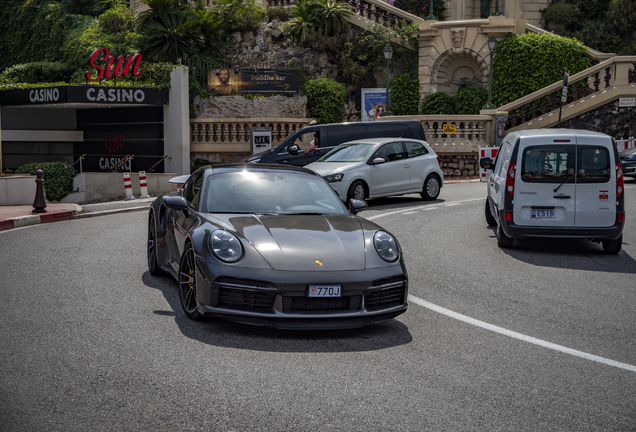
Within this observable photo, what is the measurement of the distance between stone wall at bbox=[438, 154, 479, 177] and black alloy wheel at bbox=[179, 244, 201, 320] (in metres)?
21.5

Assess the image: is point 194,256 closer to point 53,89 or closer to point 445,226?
point 445,226

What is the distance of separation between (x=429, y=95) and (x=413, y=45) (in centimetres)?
274

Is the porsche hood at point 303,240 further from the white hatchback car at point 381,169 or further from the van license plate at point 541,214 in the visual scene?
the white hatchback car at point 381,169

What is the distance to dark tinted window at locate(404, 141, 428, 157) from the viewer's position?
17391 millimetres

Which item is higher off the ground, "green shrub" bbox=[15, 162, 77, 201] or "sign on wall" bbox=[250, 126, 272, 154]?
"sign on wall" bbox=[250, 126, 272, 154]

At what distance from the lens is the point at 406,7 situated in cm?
4009

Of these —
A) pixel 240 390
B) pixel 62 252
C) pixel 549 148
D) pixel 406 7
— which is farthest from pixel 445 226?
pixel 406 7

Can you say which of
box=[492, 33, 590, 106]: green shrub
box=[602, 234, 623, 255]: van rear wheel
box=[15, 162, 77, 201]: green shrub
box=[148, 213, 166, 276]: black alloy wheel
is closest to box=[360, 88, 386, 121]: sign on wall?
box=[492, 33, 590, 106]: green shrub

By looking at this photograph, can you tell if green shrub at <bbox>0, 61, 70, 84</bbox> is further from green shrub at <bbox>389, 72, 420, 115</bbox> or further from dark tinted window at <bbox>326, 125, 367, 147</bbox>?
dark tinted window at <bbox>326, 125, 367, 147</bbox>

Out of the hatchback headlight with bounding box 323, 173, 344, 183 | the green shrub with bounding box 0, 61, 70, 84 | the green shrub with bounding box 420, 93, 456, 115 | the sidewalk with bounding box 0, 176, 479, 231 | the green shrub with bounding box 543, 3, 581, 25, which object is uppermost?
the green shrub with bounding box 543, 3, 581, 25

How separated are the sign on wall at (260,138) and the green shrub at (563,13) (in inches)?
755

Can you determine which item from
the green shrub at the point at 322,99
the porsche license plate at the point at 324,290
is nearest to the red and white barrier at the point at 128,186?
the green shrub at the point at 322,99

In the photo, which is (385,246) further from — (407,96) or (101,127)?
(407,96)

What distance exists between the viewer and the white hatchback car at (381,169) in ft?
52.5
